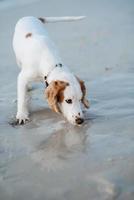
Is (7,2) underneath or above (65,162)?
underneath

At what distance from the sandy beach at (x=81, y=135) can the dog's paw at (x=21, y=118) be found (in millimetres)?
88

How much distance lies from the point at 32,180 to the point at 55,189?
273 millimetres

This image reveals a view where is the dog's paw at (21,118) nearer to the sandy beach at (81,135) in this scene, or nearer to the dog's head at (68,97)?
the sandy beach at (81,135)

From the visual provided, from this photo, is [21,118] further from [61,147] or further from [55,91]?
[61,147]

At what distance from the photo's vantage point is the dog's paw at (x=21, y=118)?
5.70 metres

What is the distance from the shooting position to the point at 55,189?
3572 millimetres

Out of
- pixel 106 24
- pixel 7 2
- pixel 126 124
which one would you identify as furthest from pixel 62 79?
pixel 7 2

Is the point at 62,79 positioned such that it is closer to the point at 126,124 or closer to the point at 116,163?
the point at 126,124

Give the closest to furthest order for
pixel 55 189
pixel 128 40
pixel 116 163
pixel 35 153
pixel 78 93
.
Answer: pixel 55 189
pixel 116 163
pixel 35 153
pixel 78 93
pixel 128 40

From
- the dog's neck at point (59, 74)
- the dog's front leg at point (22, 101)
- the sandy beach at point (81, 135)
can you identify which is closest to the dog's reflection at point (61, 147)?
the sandy beach at point (81, 135)

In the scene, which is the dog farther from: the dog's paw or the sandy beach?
the sandy beach

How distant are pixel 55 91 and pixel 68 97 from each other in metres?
0.16

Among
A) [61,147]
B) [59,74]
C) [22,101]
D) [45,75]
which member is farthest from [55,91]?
[61,147]

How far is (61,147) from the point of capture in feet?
15.1
